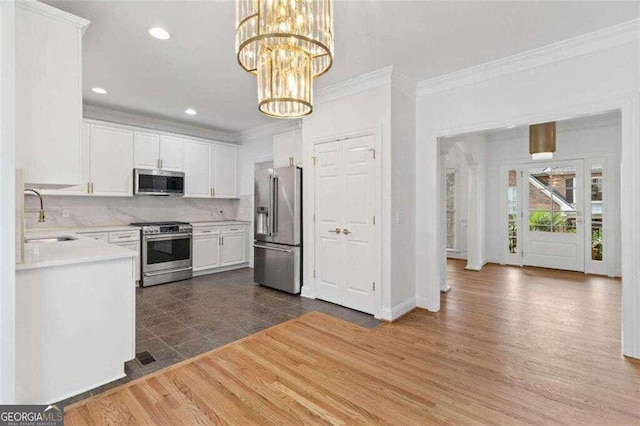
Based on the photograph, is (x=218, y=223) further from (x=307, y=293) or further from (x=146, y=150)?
(x=307, y=293)

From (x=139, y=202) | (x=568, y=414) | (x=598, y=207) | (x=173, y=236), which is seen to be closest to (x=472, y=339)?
(x=568, y=414)

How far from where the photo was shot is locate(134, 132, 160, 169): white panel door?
4887 millimetres

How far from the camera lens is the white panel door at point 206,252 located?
5328 millimetres

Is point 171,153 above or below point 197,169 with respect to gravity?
above

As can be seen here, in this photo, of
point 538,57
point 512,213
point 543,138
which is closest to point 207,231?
point 538,57

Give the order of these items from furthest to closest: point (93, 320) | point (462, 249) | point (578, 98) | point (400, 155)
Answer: point (462, 249)
point (400, 155)
point (578, 98)
point (93, 320)

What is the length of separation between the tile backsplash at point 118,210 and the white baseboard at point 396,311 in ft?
13.1

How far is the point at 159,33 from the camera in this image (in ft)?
8.76

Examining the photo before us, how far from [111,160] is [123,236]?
1.15 meters

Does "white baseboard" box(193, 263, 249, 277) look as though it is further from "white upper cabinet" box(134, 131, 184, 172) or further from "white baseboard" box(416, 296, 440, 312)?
"white baseboard" box(416, 296, 440, 312)

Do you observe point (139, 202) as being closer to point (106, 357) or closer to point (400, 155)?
point (106, 357)

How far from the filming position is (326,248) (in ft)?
13.2

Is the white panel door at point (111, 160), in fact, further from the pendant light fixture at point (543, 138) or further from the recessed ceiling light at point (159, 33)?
the pendant light fixture at point (543, 138)

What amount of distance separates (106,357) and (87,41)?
8.80 ft
